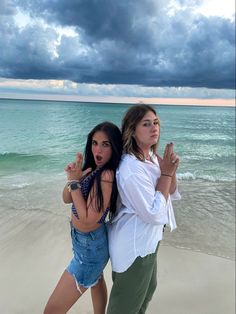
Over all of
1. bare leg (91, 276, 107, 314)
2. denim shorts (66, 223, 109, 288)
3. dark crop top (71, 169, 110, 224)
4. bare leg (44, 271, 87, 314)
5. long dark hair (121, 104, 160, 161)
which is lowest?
bare leg (91, 276, 107, 314)

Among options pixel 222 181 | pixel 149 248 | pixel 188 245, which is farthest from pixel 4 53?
pixel 222 181

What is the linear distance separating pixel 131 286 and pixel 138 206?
1.65 feet

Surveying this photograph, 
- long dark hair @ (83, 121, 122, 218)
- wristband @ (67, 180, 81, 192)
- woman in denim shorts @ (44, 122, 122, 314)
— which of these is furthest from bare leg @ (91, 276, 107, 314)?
wristband @ (67, 180, 81, 192)

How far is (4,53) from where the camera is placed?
2.94m

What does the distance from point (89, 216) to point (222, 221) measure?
3897mm

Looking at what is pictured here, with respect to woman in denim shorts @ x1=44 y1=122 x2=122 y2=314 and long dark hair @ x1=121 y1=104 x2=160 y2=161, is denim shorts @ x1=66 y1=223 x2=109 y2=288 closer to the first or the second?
woman in denim shorts @ x1=44 y1=122 x2=122 y2=314

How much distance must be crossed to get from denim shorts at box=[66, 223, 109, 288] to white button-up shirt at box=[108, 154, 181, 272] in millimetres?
51

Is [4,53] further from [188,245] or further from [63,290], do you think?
[188,245]

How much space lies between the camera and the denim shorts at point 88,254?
1729 mm

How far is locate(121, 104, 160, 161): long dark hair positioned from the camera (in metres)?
1.68

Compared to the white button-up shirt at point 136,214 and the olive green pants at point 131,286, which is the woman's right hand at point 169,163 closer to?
the white button-up shirt at point 136,214

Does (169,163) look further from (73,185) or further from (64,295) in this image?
(64,295)

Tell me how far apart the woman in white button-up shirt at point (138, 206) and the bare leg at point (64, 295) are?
22 cm

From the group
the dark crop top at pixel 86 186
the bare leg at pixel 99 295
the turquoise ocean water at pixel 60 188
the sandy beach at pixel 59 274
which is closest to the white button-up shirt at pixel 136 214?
the dark crop top at pixel 86 186
